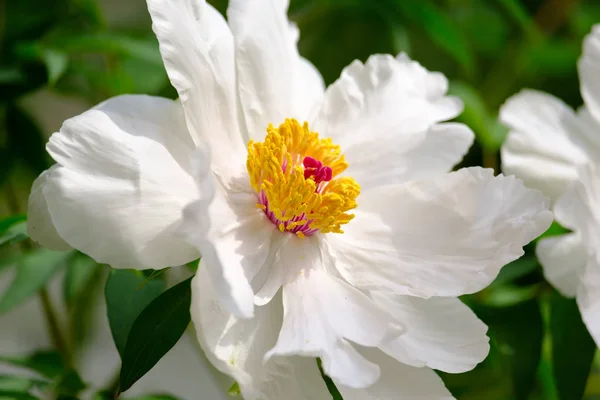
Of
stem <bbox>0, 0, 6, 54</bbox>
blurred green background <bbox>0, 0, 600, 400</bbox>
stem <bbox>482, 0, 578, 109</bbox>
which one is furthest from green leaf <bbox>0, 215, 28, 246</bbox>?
stem <bbox>482, 0, 578, 109</bbox>

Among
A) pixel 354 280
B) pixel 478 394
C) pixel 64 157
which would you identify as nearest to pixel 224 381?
pixel 478 394

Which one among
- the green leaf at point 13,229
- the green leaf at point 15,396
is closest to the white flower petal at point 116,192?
the green leaf at point 13,229

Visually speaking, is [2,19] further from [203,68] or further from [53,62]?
[203,68]

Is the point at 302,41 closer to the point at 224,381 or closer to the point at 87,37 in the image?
the point at 87,37

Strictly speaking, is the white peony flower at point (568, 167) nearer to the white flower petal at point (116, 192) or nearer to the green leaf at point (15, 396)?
the white flower petal at point (116, 192)

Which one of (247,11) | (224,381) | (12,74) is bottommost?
(224,381)

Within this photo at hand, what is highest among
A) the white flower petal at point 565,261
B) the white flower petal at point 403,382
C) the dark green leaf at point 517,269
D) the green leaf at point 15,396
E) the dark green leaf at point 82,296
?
the white flower petal at point 565,261

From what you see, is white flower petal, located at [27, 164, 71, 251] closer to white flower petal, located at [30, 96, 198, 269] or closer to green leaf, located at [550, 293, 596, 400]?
white flower petal, located at [30, 96, 198, 269]
